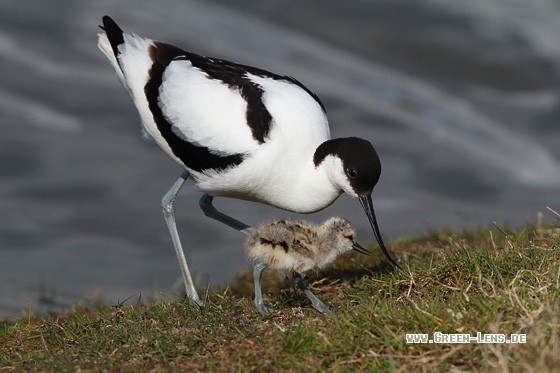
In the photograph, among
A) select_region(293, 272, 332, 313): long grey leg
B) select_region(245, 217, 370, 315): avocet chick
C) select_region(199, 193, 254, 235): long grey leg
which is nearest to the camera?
select_region(293, 272, 332, 313): long grey leg

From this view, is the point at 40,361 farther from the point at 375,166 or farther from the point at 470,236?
the point at 470,236

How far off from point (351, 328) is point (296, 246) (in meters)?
1.19

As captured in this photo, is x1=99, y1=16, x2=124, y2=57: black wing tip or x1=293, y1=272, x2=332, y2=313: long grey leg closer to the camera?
x1=293, y1=272, x2=332, y2=313: long grey leg

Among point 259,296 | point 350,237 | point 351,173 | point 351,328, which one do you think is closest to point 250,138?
point 351,173

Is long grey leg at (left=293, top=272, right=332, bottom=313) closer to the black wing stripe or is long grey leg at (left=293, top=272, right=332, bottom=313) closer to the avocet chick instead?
the avocet chick

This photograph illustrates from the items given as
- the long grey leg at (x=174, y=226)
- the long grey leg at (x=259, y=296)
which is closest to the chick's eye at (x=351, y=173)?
the long grey leg at (x=259, y=296)

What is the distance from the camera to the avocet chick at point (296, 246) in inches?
190

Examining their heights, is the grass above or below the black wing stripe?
below

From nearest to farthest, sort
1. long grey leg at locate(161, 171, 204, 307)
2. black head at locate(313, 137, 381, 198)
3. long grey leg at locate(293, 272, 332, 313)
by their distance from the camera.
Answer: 1. long grey leg at locate(293, 272, 332, 313)
2. black head at locate(313, 137, 381, 198)
3. long grey leg at locate(161, 171, 204, 307)

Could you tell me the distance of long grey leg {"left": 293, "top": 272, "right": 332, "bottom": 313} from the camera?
4656 mm

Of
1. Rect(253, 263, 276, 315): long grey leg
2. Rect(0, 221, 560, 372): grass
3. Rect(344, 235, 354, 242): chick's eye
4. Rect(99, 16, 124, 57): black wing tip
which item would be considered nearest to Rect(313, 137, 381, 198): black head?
Rect(344, 235, 354, 242): chick's eye

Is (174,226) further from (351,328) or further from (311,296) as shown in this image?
(351,328)

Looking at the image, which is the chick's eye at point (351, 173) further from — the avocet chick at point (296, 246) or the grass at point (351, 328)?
the grass at point (351, 328)

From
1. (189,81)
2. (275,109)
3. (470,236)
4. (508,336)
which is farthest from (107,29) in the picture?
(508,336)
